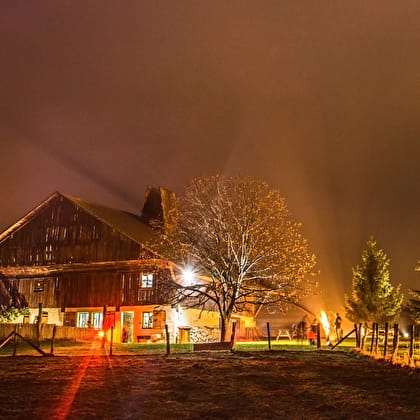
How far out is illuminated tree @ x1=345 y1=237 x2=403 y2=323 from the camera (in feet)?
A: 166

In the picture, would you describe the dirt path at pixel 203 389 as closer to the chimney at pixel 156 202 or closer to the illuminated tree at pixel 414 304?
the illuminated tree at pixel 414 304

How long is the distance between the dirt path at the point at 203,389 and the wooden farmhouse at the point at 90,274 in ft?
66.5

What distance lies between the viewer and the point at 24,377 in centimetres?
1858

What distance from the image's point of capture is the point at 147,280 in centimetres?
4647

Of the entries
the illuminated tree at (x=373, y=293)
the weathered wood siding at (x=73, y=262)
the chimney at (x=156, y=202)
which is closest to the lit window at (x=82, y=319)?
the weathered wood siding at (x=73, y=262)

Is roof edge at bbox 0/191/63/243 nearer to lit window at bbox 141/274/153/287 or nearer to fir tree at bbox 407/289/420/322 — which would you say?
lit window at bbox 141/274/153/287

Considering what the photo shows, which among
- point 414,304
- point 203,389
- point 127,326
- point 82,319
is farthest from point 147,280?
point 203,389

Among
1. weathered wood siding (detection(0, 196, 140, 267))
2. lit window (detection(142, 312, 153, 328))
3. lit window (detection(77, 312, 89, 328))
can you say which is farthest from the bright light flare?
lit window (detection(77, 312, 89, 328))

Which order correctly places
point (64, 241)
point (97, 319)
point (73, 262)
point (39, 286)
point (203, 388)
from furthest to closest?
point (39, 286) → point (64, 241) → point (73, 262) → point (97, 319) → point (203, 388)

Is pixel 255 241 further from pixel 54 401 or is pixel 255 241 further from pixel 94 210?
pixel 54 401

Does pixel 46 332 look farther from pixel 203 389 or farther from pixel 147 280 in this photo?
pixel 203 389

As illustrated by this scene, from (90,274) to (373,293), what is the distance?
23.8 m

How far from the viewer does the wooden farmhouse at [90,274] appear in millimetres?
45156

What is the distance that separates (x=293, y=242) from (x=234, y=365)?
17.1 metres
